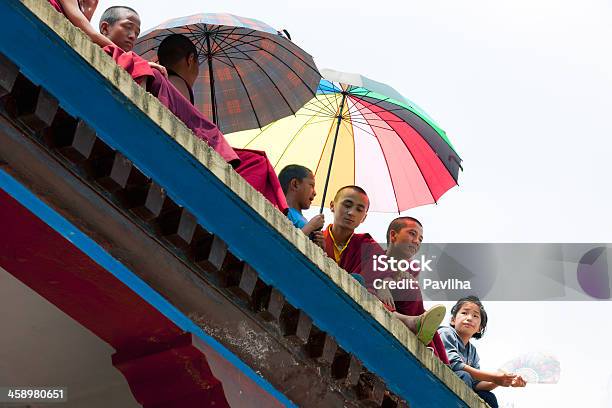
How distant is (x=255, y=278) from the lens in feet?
25.6

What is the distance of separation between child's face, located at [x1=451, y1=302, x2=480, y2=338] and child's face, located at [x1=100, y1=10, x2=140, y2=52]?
3.41 meters

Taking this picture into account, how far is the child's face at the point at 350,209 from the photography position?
9.38 m

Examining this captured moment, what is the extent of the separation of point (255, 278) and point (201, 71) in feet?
11.6

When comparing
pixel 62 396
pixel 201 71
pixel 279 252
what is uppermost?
pixel 201 71

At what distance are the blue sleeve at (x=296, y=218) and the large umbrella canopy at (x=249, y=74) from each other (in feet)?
6.17

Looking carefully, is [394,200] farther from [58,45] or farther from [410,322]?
[58,45]

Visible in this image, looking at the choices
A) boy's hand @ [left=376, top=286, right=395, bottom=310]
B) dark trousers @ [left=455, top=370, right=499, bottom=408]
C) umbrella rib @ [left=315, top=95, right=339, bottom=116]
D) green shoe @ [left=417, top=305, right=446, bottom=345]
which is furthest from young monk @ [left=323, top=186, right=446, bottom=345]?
umbrella rib @ [left=315, top=95, right=339, bottom=116]

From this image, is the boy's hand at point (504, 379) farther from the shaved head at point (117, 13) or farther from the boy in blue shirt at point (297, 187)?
the shaved head at point (117, 13)

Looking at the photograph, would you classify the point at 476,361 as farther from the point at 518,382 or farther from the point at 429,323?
the point at 429,323

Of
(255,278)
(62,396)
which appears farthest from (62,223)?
(62,396)

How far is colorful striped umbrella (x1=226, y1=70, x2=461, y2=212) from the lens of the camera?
39.7ft

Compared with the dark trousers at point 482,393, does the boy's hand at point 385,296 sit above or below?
above

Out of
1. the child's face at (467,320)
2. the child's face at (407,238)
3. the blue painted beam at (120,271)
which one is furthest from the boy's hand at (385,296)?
the blue painted beam at (120,271)

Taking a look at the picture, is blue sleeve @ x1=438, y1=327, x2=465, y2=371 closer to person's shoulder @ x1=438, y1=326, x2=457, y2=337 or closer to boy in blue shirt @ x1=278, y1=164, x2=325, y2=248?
person's shoulder @ x1=438, y1=326, x2=457, y2=337
